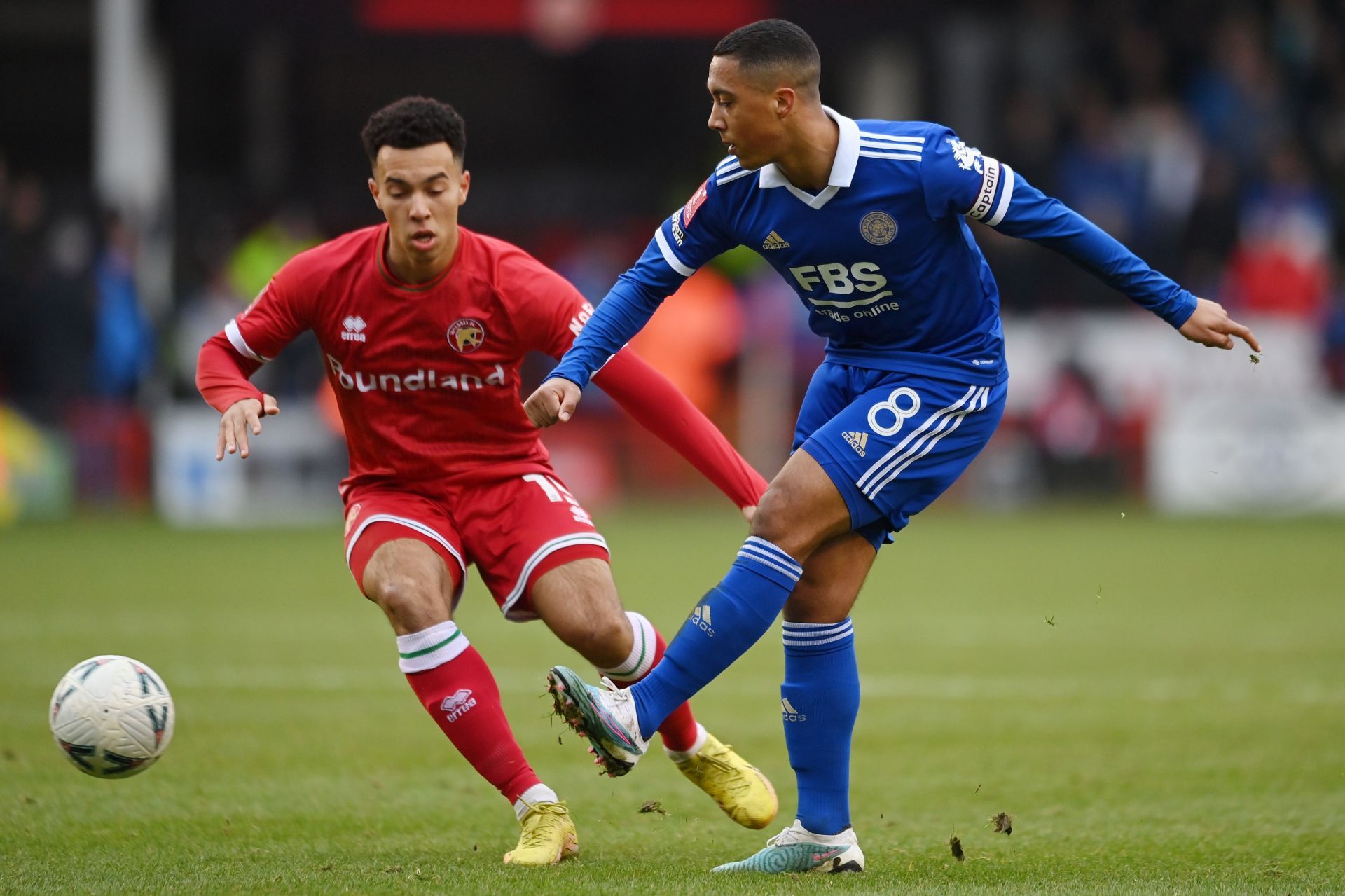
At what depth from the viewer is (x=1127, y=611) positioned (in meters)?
10.8

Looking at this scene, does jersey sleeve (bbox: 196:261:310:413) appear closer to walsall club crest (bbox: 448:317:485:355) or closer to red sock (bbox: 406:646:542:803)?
walsall club crest (bbox: 448:317:485:355)

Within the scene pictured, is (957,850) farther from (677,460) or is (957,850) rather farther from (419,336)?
(677,460)

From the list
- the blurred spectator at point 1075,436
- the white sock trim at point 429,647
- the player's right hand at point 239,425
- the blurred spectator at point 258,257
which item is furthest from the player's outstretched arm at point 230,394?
the blurred spectator at point 1075,436

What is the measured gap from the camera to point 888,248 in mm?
4625

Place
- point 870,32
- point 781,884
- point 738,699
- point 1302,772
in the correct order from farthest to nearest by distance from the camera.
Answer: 1. point 870,32
2. point 738,699
3. point 1302,772
4. point 781,884

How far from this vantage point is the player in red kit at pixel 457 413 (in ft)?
16.5

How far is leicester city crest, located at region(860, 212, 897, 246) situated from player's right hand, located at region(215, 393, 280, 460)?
1.70 metres

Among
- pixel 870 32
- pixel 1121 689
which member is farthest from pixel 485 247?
pixel 870 32

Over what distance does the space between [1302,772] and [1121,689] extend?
78.1 inches

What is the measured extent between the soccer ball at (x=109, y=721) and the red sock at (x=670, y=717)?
4.47ft

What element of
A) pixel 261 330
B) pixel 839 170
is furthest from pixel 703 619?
pixel 261 330

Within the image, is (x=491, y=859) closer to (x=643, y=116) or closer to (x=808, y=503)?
(x=808, y=503)

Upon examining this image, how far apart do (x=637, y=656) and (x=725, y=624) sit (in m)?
0.65

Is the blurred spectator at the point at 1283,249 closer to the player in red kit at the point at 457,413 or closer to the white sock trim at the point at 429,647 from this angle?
the player in red kit at the point at 457,413
